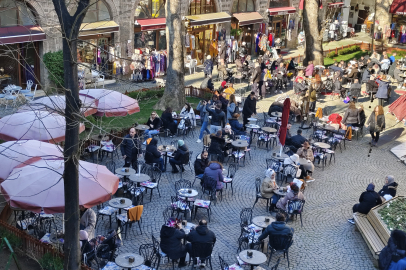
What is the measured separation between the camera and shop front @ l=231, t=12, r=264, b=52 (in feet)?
112

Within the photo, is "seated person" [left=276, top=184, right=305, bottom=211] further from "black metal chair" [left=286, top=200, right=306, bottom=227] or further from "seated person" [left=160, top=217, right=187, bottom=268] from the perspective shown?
"seated person" [left=160, top=217, right=187, bottom=268]

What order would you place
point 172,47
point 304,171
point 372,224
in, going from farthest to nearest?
point 172,47, point 304,171, point 372,224

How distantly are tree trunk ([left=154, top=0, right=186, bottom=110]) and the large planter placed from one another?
1111cm

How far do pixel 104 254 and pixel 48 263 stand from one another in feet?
3.76

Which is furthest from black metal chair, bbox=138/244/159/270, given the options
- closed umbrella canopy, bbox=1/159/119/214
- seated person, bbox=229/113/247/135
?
seated person, bbox=229/113/247/135

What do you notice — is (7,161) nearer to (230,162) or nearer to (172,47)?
(230,162)

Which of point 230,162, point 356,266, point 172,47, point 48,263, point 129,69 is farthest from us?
point 129,69

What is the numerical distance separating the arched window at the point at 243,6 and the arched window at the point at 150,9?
21.8ft

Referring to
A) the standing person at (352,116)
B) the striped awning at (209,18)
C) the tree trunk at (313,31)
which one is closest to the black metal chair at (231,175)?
the standing person at (352,116)

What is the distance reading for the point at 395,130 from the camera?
22469mm

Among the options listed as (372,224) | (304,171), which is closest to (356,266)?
(372,224)

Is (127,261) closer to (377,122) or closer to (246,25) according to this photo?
(377,122)

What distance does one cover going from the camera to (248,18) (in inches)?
1359

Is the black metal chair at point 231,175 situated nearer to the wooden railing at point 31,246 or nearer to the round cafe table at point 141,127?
the round cafe table at point 141,127
